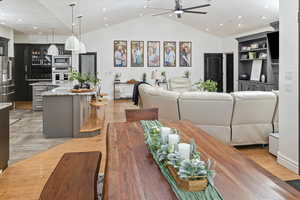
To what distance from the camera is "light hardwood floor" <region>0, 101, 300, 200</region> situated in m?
2.86

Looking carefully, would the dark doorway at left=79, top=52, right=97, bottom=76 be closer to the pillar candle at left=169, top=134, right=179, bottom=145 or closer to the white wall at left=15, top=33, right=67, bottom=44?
the white wall at left=15, top=33, right=67, bottom=44

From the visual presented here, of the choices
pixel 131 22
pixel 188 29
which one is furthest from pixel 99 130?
pixel 188 29

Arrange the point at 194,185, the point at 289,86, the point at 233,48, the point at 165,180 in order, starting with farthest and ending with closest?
the point at 233,48 → the point at 289,86 → the point at 165,180 → the point at 194,185

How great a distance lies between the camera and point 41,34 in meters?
10.6

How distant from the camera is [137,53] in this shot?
12117 mm

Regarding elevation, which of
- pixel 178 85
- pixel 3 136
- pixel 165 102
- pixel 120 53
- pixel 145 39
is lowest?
pixel 3 136

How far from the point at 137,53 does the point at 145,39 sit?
0.72m

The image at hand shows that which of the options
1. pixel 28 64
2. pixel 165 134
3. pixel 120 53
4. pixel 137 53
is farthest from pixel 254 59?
pixel 165 134

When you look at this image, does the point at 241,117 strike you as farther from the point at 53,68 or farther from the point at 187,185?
the point at 53,68

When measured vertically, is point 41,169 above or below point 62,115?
below

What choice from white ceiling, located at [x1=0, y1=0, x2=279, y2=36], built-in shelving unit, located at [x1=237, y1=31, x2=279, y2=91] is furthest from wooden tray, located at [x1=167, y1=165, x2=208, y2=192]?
built-in shelving unit, located at [x1=237, y1=31, x2=279, y2=91]

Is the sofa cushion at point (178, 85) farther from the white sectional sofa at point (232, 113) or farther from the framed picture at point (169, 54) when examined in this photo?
the white sectional sofa at point (232, 113)

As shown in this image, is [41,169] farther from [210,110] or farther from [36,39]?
[36,39]

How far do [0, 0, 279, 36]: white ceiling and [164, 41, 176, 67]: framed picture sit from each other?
125 cm
